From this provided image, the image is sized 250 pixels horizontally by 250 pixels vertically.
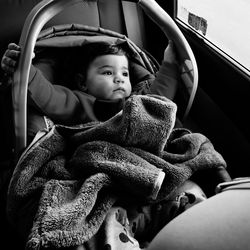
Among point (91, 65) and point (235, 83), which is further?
point (91, 65)

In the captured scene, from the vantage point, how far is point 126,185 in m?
0.80

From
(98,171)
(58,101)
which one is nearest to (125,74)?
(58,101)

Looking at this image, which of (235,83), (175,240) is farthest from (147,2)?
(175,240)

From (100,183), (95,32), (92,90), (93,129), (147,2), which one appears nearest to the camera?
(100,183)

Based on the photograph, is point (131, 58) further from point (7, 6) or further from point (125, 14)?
point (7, 6)

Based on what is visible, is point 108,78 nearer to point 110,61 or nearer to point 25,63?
point 110,61

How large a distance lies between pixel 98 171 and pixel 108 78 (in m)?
0.56

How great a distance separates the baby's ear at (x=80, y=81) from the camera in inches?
54.5

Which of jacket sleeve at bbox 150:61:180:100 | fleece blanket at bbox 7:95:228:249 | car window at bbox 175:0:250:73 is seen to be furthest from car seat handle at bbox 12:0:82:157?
car window at bbox 175:0:250:73

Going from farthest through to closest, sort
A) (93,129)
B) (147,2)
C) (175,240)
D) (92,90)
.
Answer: (92,90)
(147,2)
(93,129)
(175,240)

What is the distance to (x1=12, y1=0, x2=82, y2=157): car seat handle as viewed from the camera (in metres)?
0.90

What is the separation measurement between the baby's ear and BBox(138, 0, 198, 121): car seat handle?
14.8 inches

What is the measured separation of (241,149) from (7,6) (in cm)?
94

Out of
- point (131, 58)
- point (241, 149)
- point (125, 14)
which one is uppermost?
point (125, 14)
